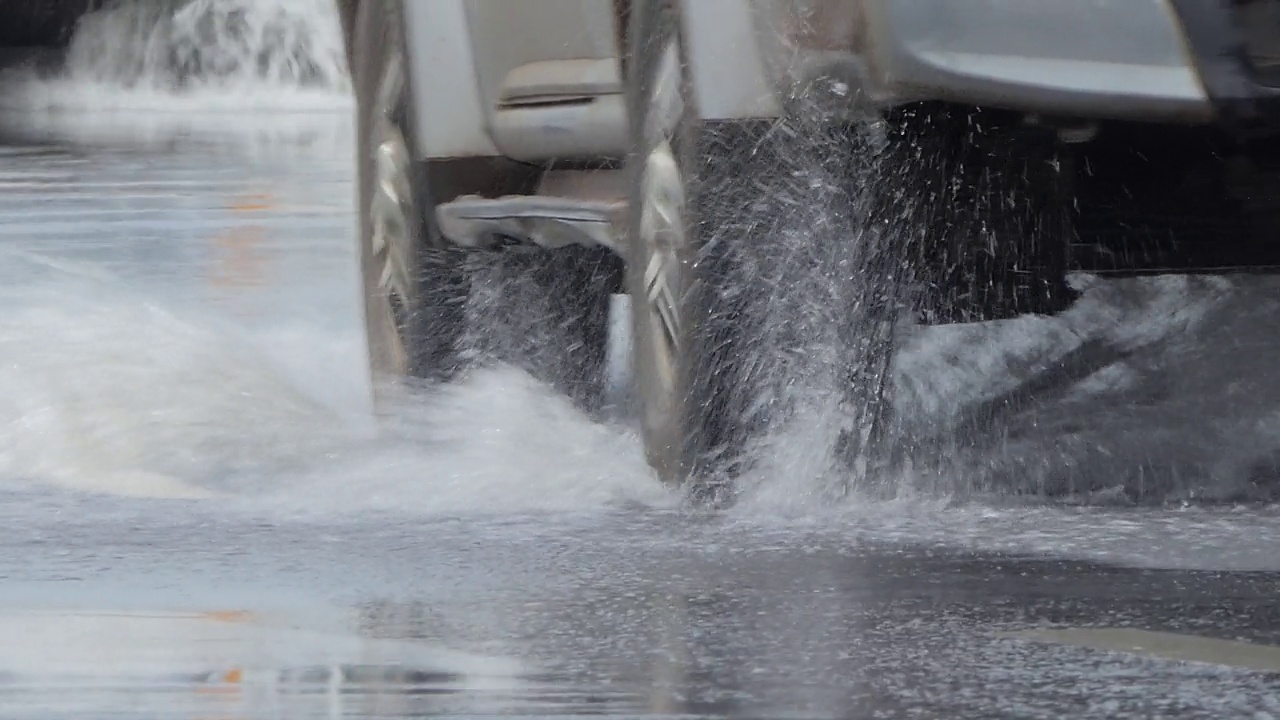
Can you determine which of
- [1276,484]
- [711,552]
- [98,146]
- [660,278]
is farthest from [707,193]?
[98,146]

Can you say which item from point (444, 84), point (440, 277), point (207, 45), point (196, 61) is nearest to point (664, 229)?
point (444, 84)

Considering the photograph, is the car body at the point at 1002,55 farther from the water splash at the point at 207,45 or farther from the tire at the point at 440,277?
the water splash at the point at 207,45

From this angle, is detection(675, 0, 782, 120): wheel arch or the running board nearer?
detection(675, 0, 782, 120): wheel arch

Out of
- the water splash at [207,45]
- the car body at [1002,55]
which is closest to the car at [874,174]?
the car body at [1002,55]

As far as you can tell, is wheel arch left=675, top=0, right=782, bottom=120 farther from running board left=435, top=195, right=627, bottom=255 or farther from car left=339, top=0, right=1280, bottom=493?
running board left=435, top=195, right=627, bottom=255

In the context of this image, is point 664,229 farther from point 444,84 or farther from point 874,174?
point 444,84

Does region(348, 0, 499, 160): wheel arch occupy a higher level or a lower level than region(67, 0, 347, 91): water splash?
higher

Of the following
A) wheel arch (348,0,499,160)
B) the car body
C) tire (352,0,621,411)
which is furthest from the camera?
tire (352,0,621,411)

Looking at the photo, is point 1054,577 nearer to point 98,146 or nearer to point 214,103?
point 98,146

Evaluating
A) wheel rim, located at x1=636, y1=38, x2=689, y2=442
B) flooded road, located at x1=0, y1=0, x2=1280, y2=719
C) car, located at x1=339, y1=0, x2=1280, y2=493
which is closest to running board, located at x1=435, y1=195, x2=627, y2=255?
car, located at x1=339, y1=0, x2=1280, y2=493

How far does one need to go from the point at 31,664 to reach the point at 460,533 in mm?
1280

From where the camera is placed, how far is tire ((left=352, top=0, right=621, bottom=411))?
19.1 ft

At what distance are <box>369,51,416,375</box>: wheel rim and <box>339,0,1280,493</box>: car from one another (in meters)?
0.52

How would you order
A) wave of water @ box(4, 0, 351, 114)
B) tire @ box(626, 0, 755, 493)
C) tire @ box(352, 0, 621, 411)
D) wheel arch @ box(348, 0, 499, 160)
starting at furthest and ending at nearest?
1. wave of water @ box(4, 0, 351, 114)
2. tire @ box(352, 0, 621, 411)
3. wheel arch @ box(348, 0, 499, 160)
4. tire @ box(626, 0, 755, 493)
